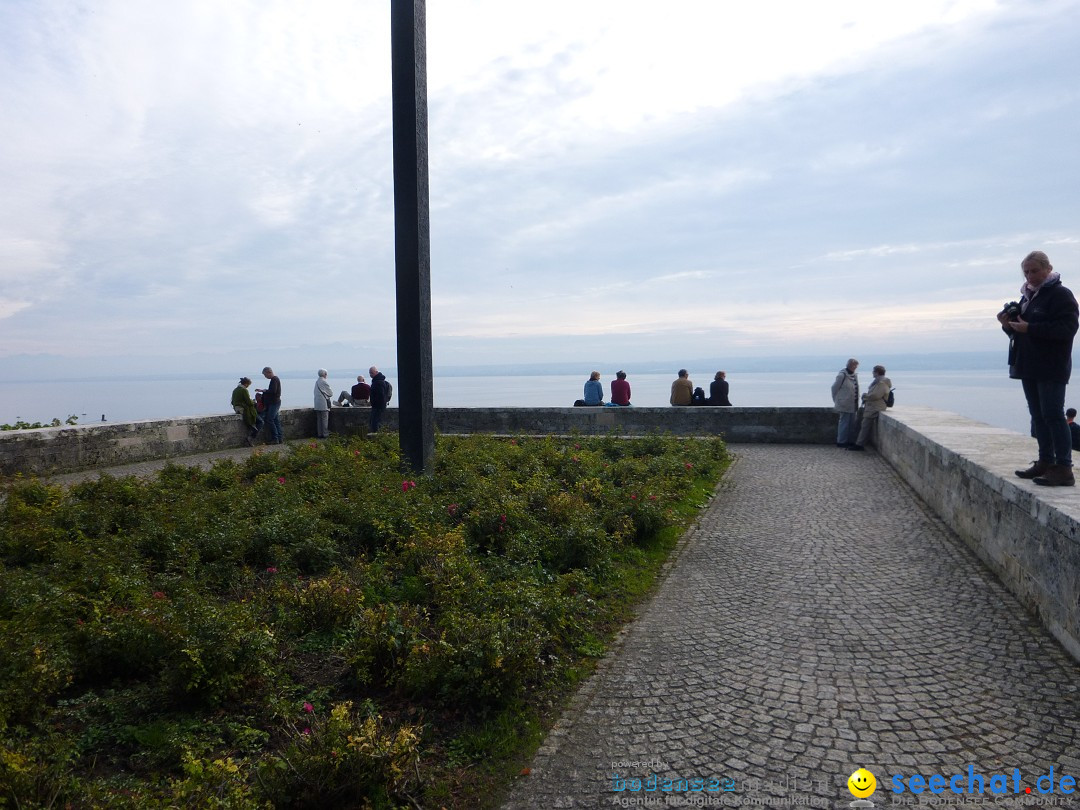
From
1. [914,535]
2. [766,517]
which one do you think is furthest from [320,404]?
[914,535]

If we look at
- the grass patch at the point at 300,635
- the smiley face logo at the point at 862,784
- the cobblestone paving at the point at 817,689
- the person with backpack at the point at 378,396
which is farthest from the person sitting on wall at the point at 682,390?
the smiley face logo at the point at 862,784

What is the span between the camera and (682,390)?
706 inches

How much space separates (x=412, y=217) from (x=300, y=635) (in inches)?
234

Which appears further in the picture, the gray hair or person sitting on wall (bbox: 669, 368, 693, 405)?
person sitting on wall (bbox: 669, 368, 693, 405)

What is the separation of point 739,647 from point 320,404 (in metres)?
15.4

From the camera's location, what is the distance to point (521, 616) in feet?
14.1

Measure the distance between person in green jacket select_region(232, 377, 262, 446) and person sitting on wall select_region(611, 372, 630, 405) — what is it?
8.57 metres

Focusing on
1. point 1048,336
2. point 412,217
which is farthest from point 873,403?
point 412,217

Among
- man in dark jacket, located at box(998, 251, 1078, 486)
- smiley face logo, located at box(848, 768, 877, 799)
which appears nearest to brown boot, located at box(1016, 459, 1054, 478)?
man in dark jacket, located at box(998, 251, 1078, 486)

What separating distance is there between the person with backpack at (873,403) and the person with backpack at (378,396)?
10.5 m

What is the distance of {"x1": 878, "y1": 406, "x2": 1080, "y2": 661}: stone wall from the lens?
4227 millimetres

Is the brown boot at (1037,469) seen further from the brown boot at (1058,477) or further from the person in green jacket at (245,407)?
the person in green jacket at (245,407)

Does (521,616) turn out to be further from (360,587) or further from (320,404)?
(320,404)

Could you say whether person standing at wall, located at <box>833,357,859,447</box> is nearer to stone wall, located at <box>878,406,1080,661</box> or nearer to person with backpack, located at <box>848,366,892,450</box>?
person with backpack, located at <box>848,366,892,450</box>
